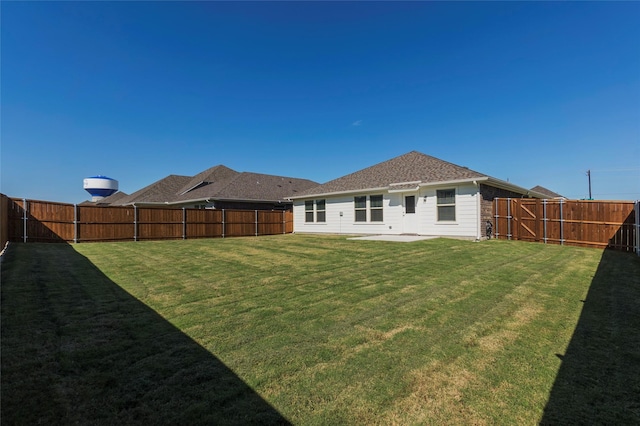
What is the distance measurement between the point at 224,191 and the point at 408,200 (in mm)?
13693

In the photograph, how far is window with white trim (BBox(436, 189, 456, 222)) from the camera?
1383 cm

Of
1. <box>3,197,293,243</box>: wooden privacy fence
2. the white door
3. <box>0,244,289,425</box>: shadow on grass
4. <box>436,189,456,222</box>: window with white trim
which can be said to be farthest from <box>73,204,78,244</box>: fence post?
<box>436,189,456,222</box>: window with white trim

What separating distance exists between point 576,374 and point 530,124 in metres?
19.5

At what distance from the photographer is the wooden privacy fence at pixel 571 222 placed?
10.7m

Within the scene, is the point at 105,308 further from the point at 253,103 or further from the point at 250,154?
the point at 250,154

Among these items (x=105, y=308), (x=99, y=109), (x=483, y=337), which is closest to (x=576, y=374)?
(x=483, y=337)

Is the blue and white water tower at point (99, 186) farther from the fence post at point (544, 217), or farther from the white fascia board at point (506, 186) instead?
the fence post at point (544, 217)

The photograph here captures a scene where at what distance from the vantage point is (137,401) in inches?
83.2

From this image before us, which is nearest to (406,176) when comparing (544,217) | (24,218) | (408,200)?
(408,200)

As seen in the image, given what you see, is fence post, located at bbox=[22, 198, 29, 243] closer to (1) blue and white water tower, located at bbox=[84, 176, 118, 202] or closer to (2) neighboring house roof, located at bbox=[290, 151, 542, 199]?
(2) neighboring house roof, located at bbox=[290, 151, 542, 199]

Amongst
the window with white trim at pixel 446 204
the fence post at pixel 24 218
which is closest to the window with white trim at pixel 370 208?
the window with white trim at pixel 446 204

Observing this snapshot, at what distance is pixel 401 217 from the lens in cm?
1561

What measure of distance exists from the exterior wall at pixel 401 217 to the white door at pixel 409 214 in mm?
54

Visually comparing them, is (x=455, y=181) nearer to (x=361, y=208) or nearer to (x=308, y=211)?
(x=361, y=208)
